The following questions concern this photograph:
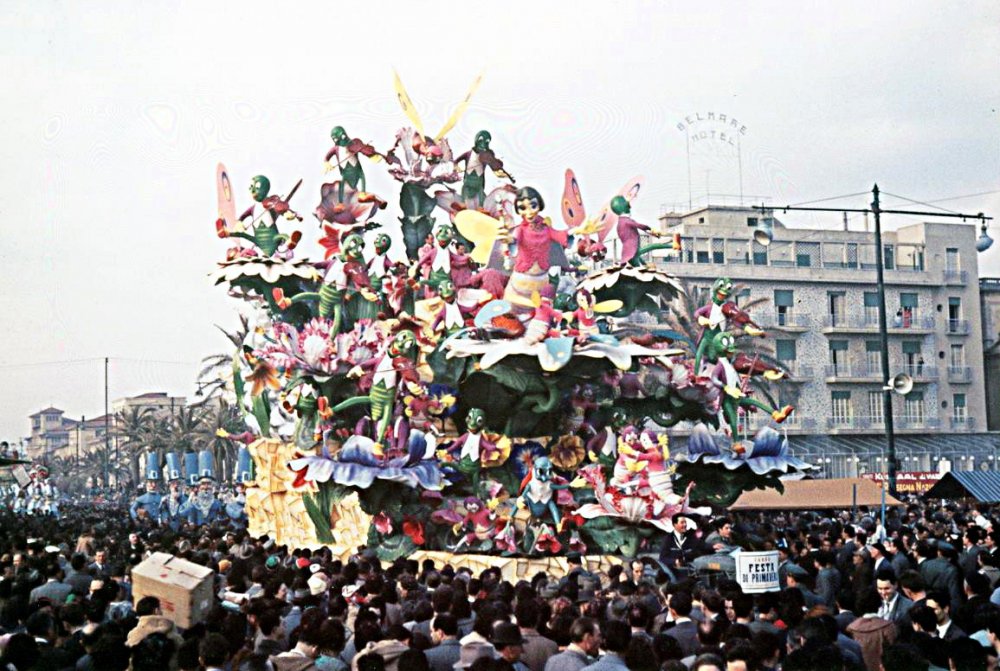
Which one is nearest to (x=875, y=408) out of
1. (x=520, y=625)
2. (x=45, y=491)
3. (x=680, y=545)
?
(x=45, y=491)

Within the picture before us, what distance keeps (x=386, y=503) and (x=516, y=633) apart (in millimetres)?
15258

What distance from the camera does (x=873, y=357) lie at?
186 ft

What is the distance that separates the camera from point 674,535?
2209 centimetres

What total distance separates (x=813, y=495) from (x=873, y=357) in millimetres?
27255

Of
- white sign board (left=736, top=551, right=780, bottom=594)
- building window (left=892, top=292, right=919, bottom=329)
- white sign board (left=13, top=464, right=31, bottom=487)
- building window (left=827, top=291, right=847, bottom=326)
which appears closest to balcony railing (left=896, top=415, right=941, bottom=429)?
building window (left=892, top=292, right=919, bottom=329)

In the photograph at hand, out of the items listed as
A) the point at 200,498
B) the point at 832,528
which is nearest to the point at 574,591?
the point at 832,528

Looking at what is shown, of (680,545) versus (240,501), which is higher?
(680,545)

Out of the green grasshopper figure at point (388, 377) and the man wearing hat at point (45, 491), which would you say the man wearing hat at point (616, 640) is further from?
the man wearing hat at point (45, 491)

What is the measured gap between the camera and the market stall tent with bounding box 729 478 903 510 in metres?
29.6

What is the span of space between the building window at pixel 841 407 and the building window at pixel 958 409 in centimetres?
528

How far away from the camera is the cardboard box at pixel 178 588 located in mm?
10672

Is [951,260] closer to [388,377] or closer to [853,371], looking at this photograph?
[853,371]

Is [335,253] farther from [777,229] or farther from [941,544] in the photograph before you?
[777,229]

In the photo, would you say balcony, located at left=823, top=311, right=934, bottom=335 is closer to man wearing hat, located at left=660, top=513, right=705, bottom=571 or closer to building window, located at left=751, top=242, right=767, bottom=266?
building window, located at left=751, top=242, right=767, bottom=266
